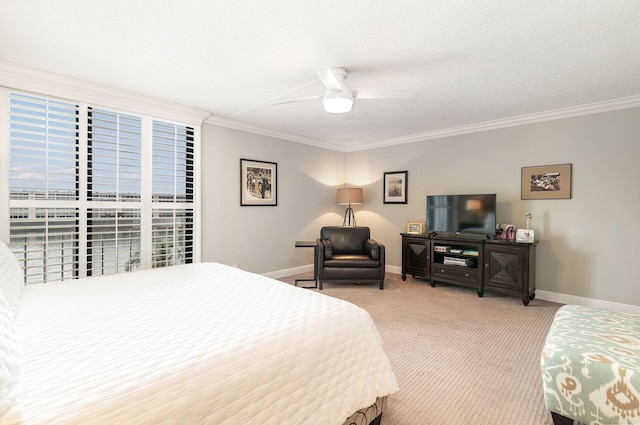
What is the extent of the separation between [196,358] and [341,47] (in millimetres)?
2323

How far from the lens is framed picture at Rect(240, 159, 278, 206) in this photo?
4.60m

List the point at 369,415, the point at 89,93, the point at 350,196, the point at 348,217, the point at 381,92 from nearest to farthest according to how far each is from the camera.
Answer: the point at 369,415
the point at 381,92
the point at 89,93
the point at 350,196
the point at 348,217

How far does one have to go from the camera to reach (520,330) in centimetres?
304

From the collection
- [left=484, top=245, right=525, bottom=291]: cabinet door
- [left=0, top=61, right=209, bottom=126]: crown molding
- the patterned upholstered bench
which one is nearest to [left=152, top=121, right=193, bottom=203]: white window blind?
Result: [left=0, top=61, right=209, bottom=126]: crown molding

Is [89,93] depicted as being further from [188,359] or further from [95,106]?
[188,359]

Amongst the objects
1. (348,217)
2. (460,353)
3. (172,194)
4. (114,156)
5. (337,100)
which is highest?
(337,100)

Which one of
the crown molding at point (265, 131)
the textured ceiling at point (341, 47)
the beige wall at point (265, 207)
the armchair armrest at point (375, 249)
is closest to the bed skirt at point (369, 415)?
the textured ceiling at point (341, 47)

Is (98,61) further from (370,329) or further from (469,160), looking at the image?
(469,160)

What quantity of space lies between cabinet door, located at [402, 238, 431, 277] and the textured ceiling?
211 cm

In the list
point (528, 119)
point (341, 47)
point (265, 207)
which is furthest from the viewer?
point (265, 207)

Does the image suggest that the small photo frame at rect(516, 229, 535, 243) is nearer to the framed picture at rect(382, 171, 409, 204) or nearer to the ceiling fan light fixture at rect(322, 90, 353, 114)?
the framed picture at rect(382, 171, 409, 204)

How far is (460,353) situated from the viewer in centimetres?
256

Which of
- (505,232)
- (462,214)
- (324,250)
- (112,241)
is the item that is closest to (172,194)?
(112,241)

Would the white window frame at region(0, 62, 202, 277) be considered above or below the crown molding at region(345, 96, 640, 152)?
Answer: below
